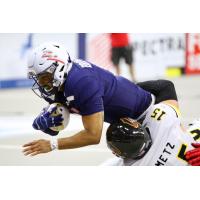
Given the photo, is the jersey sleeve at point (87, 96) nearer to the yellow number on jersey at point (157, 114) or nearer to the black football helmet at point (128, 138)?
the black football helmet at point (128, 138)

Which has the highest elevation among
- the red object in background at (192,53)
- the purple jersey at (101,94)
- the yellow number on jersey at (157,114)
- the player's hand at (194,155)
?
the purple jersey at (101,94)

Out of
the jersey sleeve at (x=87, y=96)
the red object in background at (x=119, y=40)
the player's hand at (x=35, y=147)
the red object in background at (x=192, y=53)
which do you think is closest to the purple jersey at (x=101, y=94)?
the jersey sleeve at (x=87, y=96)

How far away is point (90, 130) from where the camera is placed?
130 inches

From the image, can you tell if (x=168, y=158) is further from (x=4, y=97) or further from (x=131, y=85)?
(x=4, y=97)

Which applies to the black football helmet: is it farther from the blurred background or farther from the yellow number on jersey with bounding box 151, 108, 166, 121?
→ the blurred background

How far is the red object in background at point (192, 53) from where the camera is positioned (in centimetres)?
836

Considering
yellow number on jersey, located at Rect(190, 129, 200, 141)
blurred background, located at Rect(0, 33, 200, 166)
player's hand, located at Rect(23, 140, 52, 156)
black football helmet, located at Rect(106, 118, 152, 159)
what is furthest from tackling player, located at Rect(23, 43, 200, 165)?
blurred background, located at Rect(0, 33, 200, 166)

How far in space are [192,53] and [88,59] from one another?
1.83m

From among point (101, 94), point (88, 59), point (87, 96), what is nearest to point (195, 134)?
point (101, 94)

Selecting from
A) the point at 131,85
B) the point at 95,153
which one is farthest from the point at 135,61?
the point at 131,85

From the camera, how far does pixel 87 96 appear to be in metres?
3.29

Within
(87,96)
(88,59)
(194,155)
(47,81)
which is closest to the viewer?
(87,96)

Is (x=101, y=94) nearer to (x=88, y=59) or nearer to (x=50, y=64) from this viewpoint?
(x=50, y=64)

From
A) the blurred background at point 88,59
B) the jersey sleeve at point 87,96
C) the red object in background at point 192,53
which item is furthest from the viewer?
the red object in background at point 192,53
